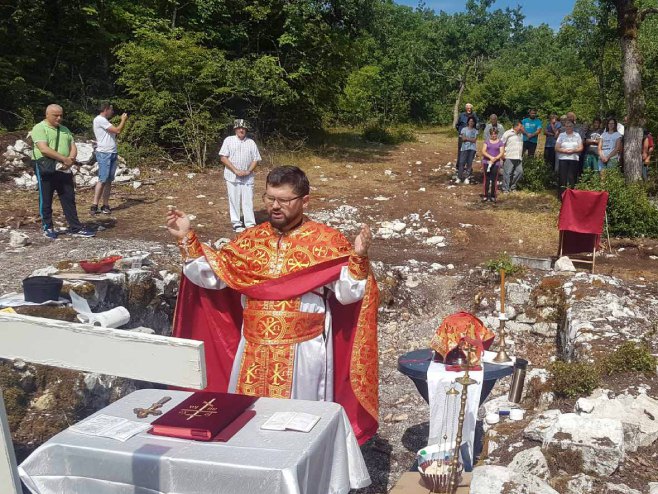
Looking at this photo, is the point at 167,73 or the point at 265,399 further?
the point at 167,73

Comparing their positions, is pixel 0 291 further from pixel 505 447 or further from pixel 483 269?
pixel 483 269

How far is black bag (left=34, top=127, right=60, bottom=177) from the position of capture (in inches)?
335

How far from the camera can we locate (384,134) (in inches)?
896

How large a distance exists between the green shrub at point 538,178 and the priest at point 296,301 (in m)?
10.9

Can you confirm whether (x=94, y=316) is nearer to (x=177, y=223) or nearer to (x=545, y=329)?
(x=177, y=223)

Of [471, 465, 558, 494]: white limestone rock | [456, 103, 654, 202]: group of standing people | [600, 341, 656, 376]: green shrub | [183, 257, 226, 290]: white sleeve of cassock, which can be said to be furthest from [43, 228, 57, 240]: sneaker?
[456, 103, 654, 202]: group of standing people

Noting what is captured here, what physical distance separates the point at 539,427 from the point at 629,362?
143 centimetres

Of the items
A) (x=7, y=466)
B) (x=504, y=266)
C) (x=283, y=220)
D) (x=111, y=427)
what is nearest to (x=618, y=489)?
(x=283, y=220)

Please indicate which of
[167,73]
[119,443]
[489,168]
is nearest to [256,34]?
[167,73]

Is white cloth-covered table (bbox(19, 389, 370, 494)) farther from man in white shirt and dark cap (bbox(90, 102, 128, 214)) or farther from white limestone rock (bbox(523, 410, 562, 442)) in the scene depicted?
man in white shirt and dark cap (bbox(90, 102, 128, 214))

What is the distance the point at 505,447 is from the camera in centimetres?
455

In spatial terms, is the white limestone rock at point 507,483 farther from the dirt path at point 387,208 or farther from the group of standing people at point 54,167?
the group of standing people at point 54,167

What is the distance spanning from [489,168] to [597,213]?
4.05 m

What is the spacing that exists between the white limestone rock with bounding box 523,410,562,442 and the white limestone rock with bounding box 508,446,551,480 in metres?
0.37
